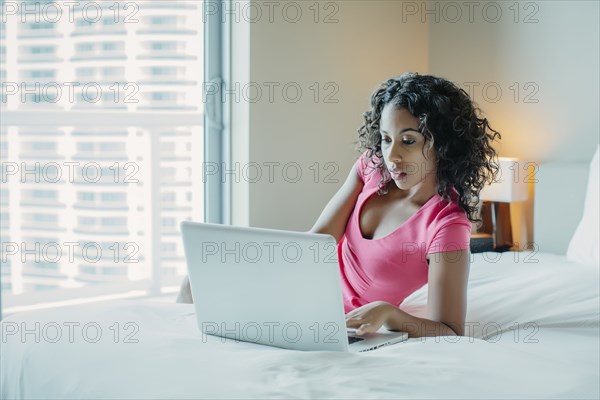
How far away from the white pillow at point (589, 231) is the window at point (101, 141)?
160 centimetres

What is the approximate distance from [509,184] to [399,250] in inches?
68.1

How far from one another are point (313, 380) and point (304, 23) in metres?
2.63

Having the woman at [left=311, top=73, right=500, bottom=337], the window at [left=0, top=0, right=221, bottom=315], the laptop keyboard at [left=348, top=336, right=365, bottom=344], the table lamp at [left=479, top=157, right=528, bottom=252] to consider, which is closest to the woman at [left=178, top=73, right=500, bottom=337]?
the woman at [left=311, top=73, right=500, bottom=337]

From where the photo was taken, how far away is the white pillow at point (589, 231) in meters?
3.06

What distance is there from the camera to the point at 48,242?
12.5 ft

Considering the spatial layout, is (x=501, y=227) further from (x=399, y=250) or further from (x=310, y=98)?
(x=399, y=250)

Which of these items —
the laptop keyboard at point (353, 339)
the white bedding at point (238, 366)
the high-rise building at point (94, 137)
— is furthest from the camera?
the high-rise building at point (94, 137)

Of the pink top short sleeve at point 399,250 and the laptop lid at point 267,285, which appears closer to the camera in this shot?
the laptop lid at point 267,285

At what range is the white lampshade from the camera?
3.59m

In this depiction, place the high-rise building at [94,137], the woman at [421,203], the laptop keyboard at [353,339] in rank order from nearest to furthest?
1. the laptop keyboard at [353,339]
2. the woman at [421,203]
3. the high-rise building at [94,137]

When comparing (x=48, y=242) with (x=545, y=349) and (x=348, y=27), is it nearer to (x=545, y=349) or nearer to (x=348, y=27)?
(x=348, y=27)

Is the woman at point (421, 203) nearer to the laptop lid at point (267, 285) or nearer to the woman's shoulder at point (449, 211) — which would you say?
the woman's shoulder at point (449, 211)

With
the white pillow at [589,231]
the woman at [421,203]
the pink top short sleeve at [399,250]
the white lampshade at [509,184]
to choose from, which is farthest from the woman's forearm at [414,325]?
the white lampshade at [509,184]

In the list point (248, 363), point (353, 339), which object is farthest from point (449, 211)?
point (248, 363)
